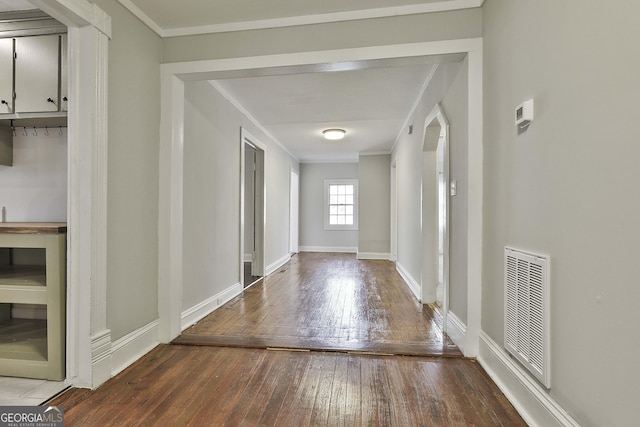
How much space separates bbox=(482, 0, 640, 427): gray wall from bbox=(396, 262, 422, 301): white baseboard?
88.6 inches

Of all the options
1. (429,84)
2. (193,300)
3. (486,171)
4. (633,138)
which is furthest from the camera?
(429,84)

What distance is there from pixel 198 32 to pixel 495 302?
9.39 ft

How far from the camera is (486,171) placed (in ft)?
6.94

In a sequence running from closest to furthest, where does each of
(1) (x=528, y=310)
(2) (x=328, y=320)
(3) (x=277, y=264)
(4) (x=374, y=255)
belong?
Result: (1) (x=528, y=310), (2) (x=328, y=320), (3) (x=277, y=264), (4) (x=374, y=255)

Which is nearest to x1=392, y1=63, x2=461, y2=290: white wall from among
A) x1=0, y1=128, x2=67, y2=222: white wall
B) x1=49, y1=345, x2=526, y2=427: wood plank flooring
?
x1=49, y1=345, x2=526, y2=427: wood plank flooring

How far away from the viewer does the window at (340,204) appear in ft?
28.6

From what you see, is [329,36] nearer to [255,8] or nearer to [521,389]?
[255,8]

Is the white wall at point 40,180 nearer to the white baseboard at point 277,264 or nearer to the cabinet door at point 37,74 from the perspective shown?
the cabinet door at point 37,74

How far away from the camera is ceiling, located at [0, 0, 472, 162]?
221 centimetres

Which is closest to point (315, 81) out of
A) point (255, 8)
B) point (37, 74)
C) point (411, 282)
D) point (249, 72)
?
point (249, 72)

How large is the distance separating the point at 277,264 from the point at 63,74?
4577 millimetres

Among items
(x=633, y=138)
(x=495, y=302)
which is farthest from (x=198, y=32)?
(x=495, y=302)

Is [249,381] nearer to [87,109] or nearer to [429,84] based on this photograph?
[87,109]

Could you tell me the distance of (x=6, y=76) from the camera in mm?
2139
